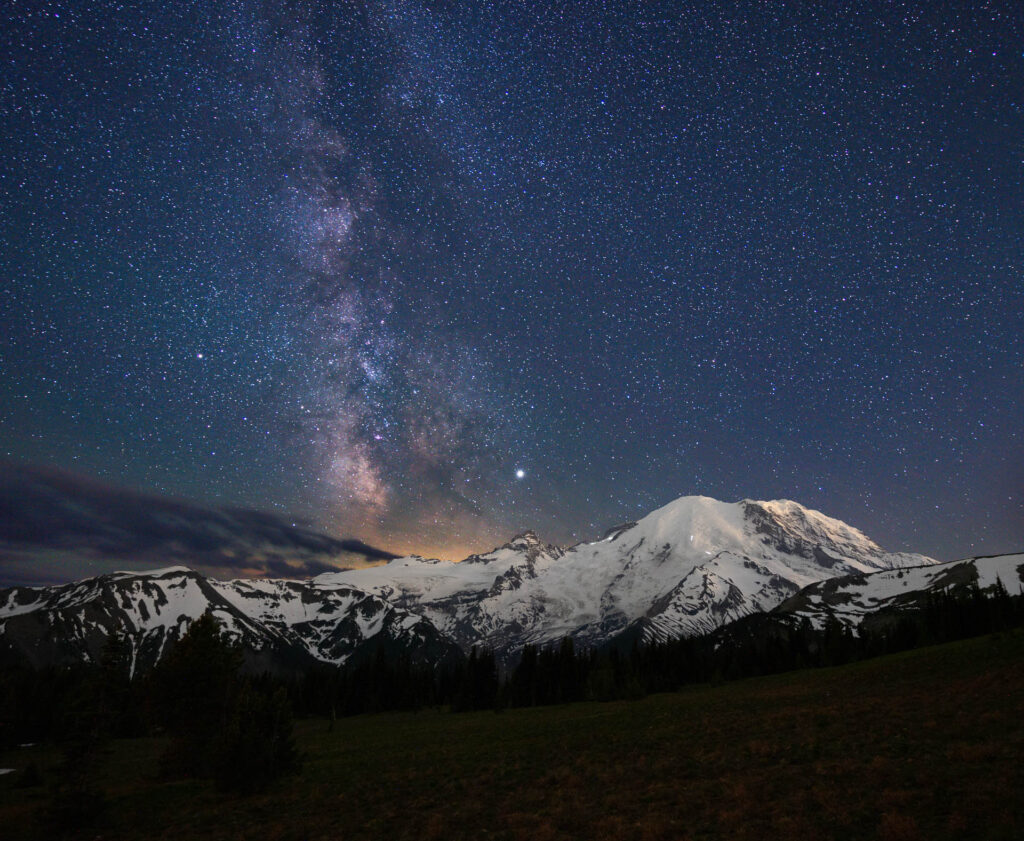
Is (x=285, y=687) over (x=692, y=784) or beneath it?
over

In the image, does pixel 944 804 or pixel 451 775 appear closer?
pixel 944 804

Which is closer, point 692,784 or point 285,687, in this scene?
point 692,784

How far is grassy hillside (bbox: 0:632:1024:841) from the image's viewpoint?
15.0 m

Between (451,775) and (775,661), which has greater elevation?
(451,775)

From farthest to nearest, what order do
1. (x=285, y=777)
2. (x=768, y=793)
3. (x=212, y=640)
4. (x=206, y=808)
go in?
1. (x=212, y=640)
2. (x=285, y=777)
3. (x=206, y=808)
4. (x=768, y=793)

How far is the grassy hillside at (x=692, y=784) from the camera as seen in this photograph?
592 inches

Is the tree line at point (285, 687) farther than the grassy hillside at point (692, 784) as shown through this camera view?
Yes

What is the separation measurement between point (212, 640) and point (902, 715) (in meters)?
42.3

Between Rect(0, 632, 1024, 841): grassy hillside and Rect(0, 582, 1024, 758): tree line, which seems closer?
Rect(0, 632, 1024, 841): grassy hillside

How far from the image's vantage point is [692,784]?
19859mm

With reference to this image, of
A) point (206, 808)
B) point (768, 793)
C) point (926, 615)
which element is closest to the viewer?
point (768, 793)

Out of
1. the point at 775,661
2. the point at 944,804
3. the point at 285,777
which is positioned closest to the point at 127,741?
the point at 285,777

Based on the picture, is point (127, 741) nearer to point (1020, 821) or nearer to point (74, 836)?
point (74, 836)

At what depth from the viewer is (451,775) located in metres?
27.5
